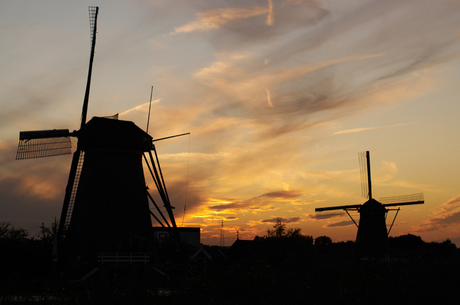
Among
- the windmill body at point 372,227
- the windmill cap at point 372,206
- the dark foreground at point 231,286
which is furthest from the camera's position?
the windmill cap at point 372,206

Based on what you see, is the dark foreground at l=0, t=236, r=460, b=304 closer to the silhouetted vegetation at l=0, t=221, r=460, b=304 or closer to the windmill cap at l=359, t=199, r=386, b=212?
the silhouetted vegetation at l=0, t=221, r=460, b=304

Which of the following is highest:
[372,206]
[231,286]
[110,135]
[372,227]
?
[110,135]

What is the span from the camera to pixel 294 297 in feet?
71.1

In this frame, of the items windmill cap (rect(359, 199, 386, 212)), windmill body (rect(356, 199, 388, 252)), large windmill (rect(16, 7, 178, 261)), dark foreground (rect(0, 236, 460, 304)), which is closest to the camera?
dark foreground (rect(0, 236, 460, 304))

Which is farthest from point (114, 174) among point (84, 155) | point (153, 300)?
point (153, 300)

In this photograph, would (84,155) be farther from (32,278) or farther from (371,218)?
(371,218)

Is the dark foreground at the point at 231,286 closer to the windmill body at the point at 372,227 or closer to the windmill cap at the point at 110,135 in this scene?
the windmill cap at the point at 110,135

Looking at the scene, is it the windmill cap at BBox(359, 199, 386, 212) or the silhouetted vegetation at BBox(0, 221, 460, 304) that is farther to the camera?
the windmill cap at BBox(359, 199, 386, 212)

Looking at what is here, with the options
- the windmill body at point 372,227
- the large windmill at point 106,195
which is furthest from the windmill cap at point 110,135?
the windmill body at point 372,227

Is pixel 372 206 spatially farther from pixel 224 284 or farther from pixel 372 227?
pixel 224 284

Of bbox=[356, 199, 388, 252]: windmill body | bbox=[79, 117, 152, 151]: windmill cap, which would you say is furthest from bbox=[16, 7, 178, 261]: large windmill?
bbox=[356, 199, 388, 252]: windmill body

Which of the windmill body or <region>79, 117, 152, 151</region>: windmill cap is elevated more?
<region>79, 117, 152, 151</region>: windmill cap

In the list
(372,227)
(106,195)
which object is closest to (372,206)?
(372,227)

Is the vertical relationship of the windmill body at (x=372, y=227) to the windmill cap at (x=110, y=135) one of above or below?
below
